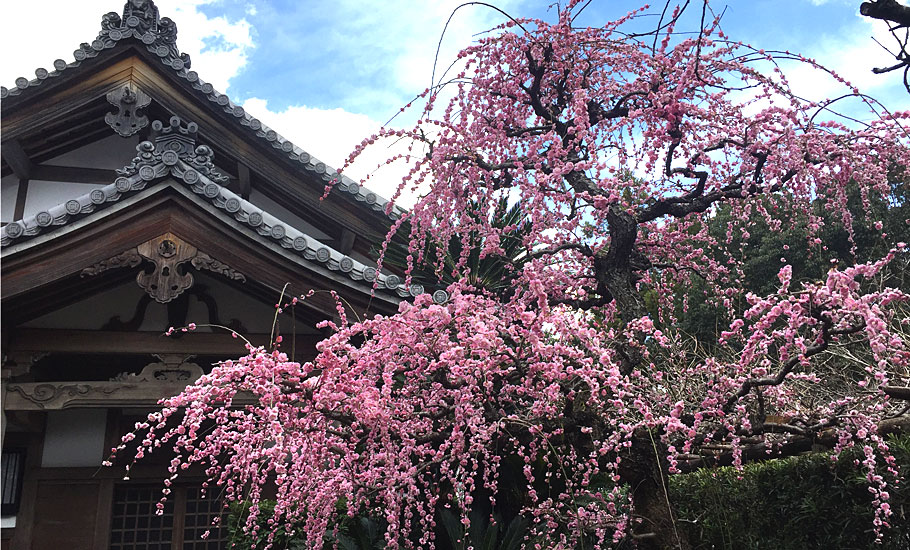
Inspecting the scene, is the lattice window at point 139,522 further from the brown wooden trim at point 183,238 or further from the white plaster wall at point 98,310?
the brown wooden trim at point 183,238

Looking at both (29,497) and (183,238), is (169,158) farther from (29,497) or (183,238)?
(29,497)

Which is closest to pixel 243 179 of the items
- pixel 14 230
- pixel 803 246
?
pixel 14 230

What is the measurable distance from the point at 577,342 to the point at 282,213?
5.29 metres

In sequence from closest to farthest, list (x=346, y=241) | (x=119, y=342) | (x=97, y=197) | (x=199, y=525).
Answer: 1. (x=97, y=197)
2. (x=119, y=342)
3. (x=199, y=525)
4. (x=346, y=241)

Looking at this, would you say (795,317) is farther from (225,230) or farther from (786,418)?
(225,230)

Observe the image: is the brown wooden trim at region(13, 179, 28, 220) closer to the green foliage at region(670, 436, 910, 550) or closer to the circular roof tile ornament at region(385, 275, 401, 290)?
the circular roof tile ornament at region(385, 275, 401, 290)

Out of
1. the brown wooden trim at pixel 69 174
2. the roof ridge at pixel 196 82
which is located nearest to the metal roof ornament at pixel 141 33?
the roof ridge at pixel 196 82

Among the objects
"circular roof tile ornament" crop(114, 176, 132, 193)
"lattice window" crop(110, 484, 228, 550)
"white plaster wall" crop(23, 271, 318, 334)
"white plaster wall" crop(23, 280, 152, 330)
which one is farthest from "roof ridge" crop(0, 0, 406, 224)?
"lattice window" crop(110, 484, 228, 550)

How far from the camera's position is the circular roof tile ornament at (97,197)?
5.63 m

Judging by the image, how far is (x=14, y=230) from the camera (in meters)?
5.53

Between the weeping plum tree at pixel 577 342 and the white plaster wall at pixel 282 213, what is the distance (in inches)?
159

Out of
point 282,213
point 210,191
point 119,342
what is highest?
point 282,213

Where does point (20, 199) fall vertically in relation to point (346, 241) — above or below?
above

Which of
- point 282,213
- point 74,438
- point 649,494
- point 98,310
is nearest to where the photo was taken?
point 649,494
